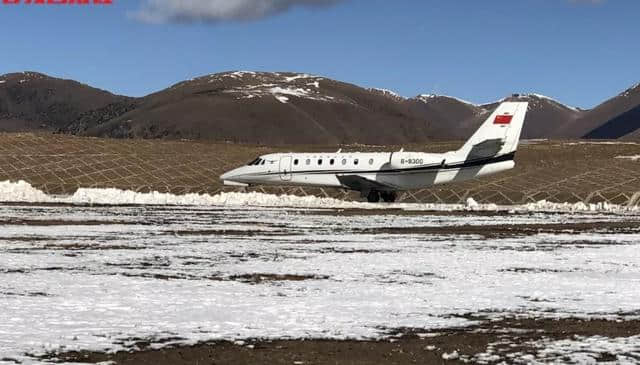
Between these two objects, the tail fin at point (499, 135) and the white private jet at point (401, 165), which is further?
the white private jet at point (401, 165)

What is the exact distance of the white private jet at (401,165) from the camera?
4797cm

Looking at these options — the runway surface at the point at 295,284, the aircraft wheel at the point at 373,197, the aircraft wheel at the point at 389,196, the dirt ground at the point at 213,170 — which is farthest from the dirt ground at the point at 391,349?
the dirt ground at the point at 213,170

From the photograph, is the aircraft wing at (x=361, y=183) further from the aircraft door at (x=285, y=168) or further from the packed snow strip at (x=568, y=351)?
the packed snow strip at (x=568, y=351)

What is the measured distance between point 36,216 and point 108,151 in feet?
116

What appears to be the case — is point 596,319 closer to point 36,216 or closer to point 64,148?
point 36,216

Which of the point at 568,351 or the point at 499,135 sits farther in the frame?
the point at 499,135

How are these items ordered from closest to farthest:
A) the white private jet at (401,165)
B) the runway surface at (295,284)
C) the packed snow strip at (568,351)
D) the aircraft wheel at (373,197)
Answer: the packed snow strip at (568,351), the runway surface at (295,284), the white private jet at (401,165), the aircraft wheel at (373,197)

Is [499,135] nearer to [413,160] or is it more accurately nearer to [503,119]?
[503,119]

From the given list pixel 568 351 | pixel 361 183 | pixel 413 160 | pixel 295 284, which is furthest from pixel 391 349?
pixel 361 183

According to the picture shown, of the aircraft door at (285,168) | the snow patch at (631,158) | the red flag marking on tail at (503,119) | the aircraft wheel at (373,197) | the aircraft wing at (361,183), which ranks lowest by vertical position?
the aircraft wheel at (373,197)

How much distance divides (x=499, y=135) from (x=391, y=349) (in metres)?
40.1

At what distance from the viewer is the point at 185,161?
6769 cm

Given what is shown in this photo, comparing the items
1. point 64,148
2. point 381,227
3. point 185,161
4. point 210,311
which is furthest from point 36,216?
point 64,148

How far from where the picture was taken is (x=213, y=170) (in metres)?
65.1
